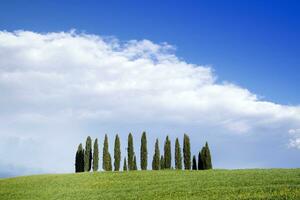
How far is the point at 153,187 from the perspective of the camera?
4994 cm

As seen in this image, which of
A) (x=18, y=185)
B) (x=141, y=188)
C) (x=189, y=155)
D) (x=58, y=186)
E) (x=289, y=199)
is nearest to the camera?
(x=289, y=199)

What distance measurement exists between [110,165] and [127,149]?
4.64 m

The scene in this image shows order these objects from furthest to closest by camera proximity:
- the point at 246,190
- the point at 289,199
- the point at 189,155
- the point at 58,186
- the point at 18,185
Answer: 1. the point at 189,155
2. the point at 18,185
3. the point at 58,186
4. the point at 246,190
5. the point at 289,199

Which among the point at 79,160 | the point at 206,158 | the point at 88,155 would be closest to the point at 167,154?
the point at 206,158

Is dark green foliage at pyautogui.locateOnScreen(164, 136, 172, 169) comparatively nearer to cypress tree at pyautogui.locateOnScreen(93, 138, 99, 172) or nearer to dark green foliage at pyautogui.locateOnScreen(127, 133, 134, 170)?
dark green foliage at pyautogui.locateOnScreen(127, 133, 134, 170)

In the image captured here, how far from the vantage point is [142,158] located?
8706cm

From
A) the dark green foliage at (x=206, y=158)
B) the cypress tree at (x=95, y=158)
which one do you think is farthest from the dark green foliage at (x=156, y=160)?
the cypress tree at (x=95, y=158)

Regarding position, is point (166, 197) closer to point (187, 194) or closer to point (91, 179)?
point (187, 194)

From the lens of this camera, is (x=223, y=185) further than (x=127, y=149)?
No

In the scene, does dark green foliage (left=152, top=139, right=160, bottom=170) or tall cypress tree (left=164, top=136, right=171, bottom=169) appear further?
tall cypress tree (left=164, top=136, right=171, bottom=169)

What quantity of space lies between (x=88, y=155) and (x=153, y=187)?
140ft

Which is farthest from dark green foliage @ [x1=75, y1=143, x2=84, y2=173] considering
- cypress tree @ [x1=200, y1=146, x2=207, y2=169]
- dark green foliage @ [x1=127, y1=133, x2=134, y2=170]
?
cypress tree @ [x1=200, y1=146, x2=207, y2=169]

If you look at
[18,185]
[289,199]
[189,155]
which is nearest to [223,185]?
[289,199]

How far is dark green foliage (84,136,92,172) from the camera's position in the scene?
89312mm
